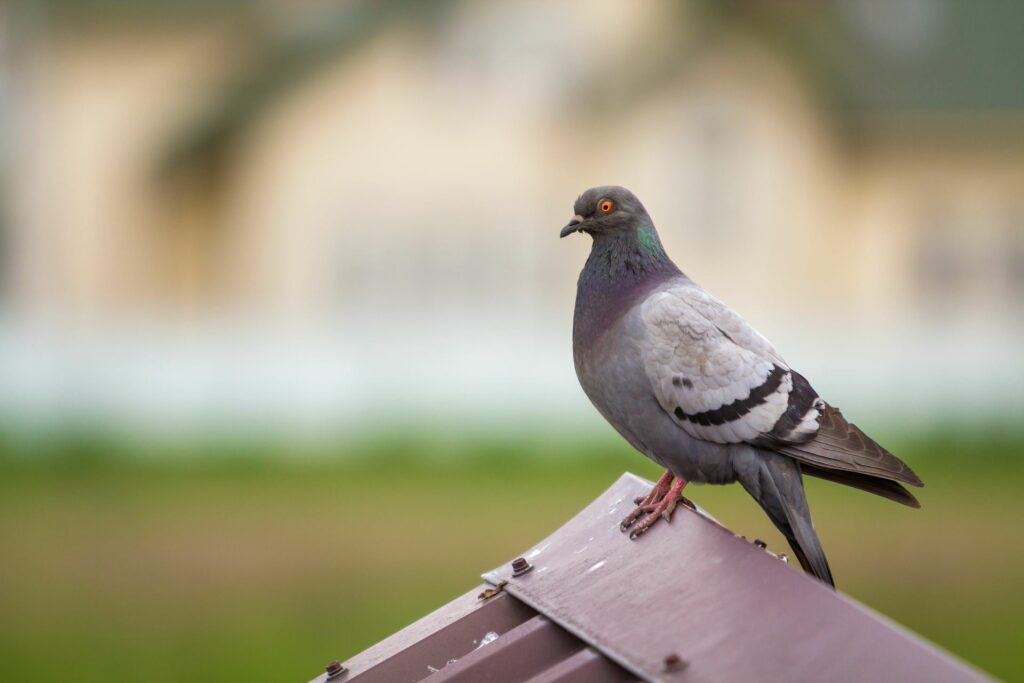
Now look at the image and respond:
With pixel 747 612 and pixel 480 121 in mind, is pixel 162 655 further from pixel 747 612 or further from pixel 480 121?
pixel 480 121

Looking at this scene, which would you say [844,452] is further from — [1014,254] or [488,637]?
[1014,254]

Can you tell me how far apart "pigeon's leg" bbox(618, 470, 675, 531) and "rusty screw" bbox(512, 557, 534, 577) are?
264 millimetres

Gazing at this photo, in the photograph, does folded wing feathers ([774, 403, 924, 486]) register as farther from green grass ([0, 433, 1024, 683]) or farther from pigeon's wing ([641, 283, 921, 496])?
green grass ([0, 433, 1024, 683])

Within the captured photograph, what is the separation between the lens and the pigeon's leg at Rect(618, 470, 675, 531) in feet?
12.2

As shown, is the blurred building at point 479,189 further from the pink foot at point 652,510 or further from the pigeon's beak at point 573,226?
the pink foot at point 652,510

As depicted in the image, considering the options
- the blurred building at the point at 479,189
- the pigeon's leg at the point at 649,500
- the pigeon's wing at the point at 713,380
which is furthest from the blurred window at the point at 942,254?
the pigeon's leg at the point at 649,500

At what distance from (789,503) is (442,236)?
42.6 feet

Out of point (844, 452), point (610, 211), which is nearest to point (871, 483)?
point (844, 452)

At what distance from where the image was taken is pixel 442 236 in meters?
16.9

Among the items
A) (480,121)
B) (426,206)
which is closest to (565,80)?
(480,121)

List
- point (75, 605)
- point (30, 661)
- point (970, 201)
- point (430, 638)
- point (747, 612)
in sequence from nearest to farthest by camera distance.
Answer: point (747, 612) < point (430, 638) < point (30, 661) < point (75, 605) < point (970, 201)

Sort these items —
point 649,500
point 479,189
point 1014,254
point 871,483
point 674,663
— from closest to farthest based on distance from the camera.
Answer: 1. point 674,663
2. point 649,500
3. point 871,483
4. point 479,189
5. point 1014,254

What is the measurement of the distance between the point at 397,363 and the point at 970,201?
307 inches

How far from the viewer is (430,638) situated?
11.7 ft
